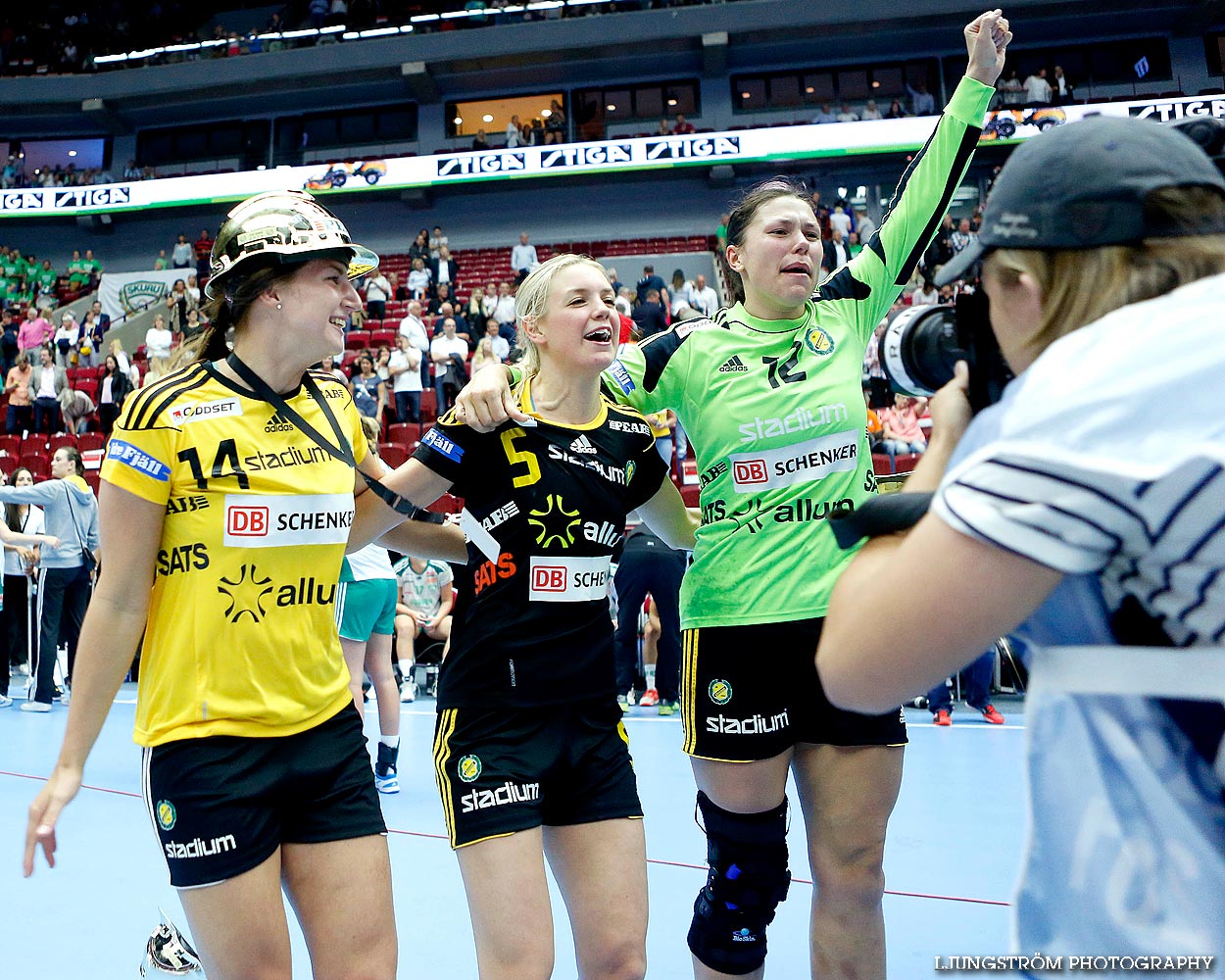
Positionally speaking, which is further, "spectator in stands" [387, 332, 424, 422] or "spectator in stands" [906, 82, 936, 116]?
"spectator in stands" [906, 82, 936, 116]

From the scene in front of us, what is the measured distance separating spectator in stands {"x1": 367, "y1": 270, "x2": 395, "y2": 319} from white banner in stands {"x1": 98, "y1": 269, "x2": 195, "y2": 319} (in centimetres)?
658

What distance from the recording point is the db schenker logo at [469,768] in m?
2.17

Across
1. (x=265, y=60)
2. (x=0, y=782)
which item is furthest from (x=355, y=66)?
(x=0, y=782)

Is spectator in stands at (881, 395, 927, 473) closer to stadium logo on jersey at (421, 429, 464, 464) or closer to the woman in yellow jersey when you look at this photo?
stadium logo on jersey at (421, 429, 464, 464)

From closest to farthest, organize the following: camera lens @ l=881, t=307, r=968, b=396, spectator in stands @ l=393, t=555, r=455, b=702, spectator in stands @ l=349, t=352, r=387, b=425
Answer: camera lens @ l=881, t=307, r=968, b=396, spectator in stands @ l=393, t=555, r=455, b=702, spectator in stands @ l=349, t=352, r=387, b=425

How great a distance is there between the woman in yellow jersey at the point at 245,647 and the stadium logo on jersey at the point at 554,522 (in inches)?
16.8

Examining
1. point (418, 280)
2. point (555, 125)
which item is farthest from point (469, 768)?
point (555, 125)

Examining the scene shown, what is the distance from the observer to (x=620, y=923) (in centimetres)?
213

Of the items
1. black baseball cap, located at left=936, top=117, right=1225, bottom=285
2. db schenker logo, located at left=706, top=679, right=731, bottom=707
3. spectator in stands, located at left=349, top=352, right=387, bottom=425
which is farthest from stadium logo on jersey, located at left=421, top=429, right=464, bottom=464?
spectator in stands, located at left=349, top=352, right=387, bottom=425

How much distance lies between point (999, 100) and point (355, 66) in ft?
45.7

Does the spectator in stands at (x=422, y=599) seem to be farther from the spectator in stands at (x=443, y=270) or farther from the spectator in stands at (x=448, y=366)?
the spectator in stands at (x=443, y=270)

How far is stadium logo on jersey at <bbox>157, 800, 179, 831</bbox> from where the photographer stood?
1.94 meters

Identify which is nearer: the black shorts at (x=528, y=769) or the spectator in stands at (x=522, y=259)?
the black shorts at (x=528, y=769)

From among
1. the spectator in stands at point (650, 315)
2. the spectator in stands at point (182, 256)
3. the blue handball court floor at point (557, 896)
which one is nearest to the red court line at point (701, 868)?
the blue handball court floor at point (557, 896)
